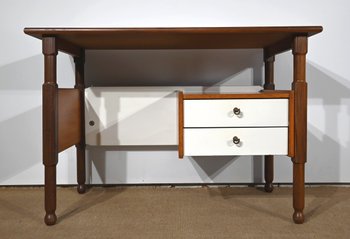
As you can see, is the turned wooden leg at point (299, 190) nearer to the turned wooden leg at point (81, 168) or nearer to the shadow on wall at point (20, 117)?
the turned wooden leg at point (81, 168)

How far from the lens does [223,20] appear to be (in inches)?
62.7


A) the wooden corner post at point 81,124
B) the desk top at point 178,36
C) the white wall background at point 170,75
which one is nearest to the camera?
the desk top at point 178,36

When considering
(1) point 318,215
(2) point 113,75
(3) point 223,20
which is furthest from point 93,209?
(3) point 223,20

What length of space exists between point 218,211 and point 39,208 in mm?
626

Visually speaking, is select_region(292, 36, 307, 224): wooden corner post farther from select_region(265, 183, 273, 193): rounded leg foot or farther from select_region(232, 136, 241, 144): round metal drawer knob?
select_region(265, 183, 273, 193): rounded leg foot

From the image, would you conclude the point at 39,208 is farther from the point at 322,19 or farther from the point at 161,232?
the point at 322,19

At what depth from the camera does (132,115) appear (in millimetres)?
1523

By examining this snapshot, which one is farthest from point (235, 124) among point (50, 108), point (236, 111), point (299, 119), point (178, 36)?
point (50, 108)

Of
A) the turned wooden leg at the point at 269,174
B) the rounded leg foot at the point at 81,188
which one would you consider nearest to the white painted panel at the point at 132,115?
the rounded leg foot at the point at 81,188

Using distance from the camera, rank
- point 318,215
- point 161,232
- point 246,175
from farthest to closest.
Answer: point 246,175
point 318,215
point 161,232

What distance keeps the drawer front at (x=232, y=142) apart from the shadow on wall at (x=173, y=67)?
1.54 feet

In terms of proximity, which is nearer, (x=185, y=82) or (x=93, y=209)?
(x=93, y=209)

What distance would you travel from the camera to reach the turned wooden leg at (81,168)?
4.99 ft

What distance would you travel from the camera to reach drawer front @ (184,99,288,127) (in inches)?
46.1
